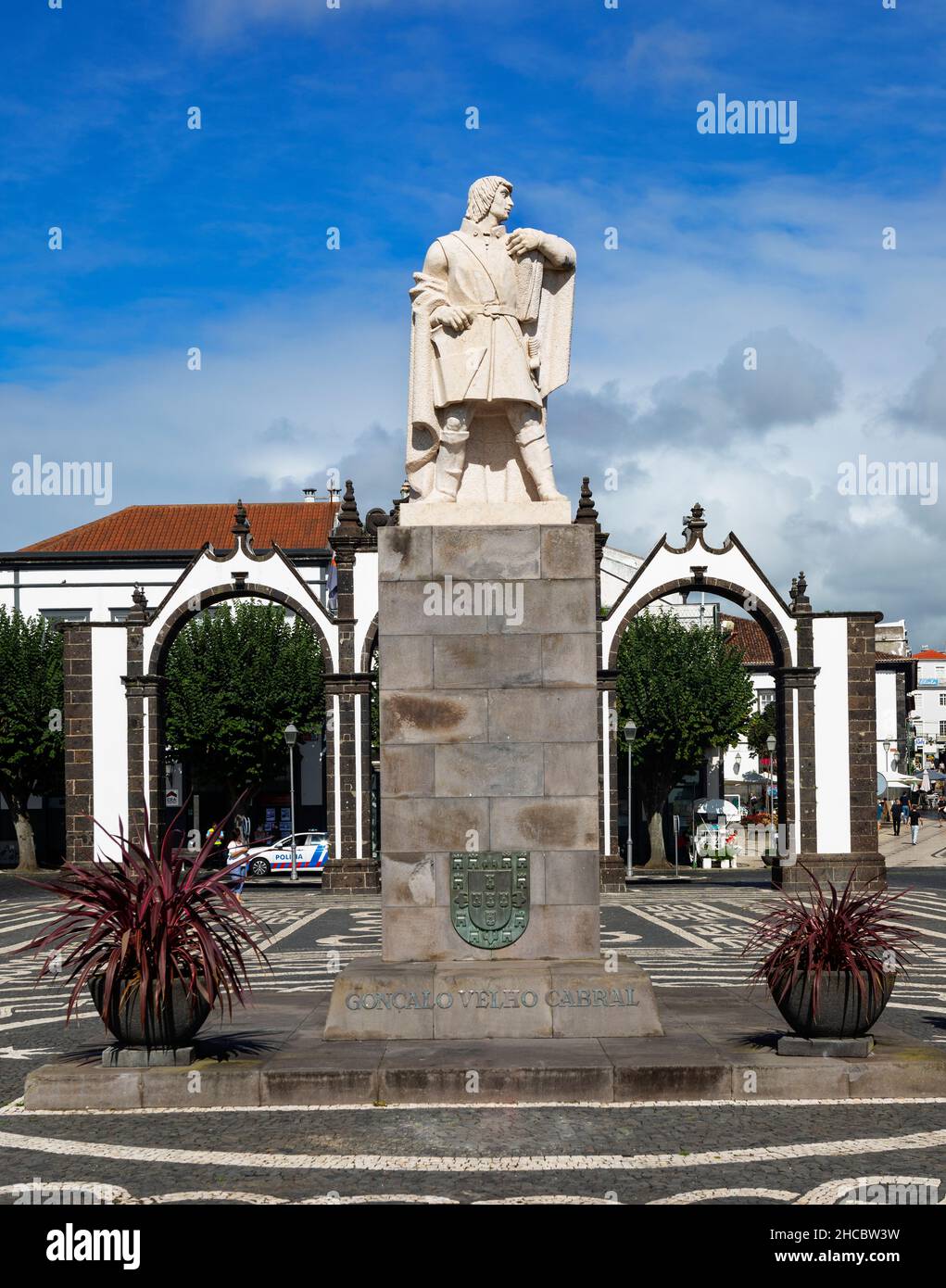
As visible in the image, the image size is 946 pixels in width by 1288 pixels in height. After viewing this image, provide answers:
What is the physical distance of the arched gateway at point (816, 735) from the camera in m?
29.3

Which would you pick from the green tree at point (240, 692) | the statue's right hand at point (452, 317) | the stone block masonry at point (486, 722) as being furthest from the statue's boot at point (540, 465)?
the green tree at point (240, 692)

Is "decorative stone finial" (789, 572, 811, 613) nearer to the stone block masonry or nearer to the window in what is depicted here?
the stone block masonry

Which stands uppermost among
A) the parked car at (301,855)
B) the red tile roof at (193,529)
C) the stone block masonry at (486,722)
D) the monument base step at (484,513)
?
the red tile roof at (193,529)

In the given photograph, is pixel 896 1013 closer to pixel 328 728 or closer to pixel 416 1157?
pixel 416 1157

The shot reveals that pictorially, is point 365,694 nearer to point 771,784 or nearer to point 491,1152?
point 491,1152

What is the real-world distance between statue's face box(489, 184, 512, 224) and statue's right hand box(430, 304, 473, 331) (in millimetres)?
816

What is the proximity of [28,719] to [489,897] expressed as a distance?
34911 millimetres

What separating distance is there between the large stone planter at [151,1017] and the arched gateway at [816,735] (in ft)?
67.7

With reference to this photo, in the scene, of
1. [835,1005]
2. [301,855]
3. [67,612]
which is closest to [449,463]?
[835,1005]

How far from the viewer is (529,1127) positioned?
7910mm

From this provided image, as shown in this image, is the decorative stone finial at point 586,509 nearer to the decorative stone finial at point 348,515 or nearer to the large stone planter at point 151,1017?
the decorative stone finial at point 348,515

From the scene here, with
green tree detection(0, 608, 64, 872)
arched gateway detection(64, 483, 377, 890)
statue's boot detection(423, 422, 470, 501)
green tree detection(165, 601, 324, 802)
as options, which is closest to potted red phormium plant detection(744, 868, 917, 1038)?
statue's boot detection(423, 422, 470, 501)

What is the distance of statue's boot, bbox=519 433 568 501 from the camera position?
1073 cm
